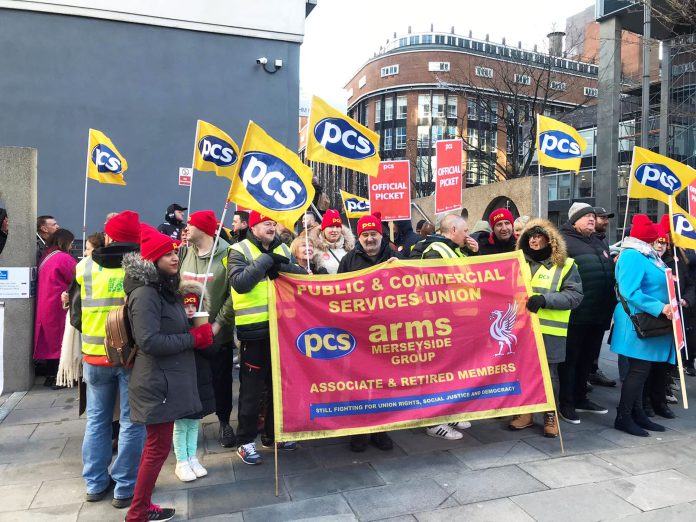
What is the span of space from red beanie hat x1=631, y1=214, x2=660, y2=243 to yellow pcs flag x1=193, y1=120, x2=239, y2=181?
486 centimetres

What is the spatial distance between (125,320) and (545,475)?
10.7 ft

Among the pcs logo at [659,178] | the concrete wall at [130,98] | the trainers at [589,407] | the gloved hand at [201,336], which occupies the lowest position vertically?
the trainers at [589,407]

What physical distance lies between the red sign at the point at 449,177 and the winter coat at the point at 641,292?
4.19 meters

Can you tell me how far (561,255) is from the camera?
4.91 meters

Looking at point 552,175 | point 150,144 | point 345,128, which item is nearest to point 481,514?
point 345,128

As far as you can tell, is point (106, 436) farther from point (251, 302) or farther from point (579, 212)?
point (579, 212)

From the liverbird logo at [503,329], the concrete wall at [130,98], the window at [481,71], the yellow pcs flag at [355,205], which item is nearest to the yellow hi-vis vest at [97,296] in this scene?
the liverbird logo at [503,329]

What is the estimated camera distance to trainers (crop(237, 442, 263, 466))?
4.30 meters

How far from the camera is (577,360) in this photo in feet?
18.3

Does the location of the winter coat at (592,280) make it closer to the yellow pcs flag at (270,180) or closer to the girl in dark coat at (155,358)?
the yellow pcs flag at (270,180)

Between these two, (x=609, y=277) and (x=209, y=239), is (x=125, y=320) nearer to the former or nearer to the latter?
(x=209, y=239)

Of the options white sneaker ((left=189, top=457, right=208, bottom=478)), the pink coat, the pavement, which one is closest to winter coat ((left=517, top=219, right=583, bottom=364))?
the pavement

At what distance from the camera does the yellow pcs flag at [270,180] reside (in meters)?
4.11

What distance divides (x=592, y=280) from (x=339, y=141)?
3.01m
